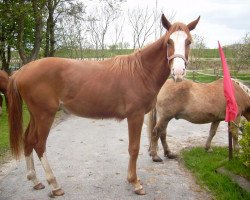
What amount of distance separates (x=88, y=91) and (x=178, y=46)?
1.38 metres

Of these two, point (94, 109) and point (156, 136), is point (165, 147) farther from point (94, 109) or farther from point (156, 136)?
point (94, 109)

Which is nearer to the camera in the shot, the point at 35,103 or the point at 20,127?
the point at 35,103

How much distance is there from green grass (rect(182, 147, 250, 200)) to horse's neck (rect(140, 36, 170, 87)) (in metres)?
1.69

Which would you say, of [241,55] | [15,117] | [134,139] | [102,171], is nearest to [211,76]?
[241,55]

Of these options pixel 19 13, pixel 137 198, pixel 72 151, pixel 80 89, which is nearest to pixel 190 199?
pixel 137 198

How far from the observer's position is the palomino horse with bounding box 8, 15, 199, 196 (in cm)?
423

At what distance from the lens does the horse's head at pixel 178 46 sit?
3.81 metres

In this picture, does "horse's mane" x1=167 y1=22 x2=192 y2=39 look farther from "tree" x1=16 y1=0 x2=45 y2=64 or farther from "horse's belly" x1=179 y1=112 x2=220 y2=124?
"tree" x1=16 y1=0 x2=45 y2=64

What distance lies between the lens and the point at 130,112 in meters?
4.38

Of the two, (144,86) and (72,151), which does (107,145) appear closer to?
(72,151)

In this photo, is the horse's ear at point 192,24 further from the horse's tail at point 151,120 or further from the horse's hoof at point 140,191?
the horse's hoof at point 140,191

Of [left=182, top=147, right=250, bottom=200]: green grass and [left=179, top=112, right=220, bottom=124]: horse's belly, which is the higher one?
[left=179, top=112, right=220, bottom=124]: horse's belly

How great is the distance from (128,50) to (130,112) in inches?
1197

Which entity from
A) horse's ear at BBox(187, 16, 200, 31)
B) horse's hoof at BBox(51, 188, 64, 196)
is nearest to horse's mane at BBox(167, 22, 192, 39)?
horse's ear at BBox(187, 16, 200, 31)
